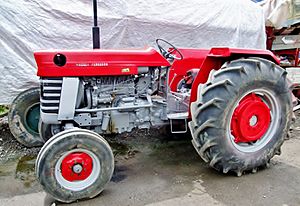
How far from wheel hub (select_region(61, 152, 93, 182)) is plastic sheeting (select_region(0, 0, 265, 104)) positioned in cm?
196

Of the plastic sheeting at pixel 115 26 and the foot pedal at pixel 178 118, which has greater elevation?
the plastic sheeting at pixel 115 26

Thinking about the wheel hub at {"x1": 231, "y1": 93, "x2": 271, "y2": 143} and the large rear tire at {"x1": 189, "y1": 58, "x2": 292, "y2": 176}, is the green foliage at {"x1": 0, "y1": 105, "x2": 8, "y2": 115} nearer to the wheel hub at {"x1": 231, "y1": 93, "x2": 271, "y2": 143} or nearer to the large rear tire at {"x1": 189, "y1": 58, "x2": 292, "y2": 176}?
the large rear tire at {"x1": 189, "y1": 58, "x2": 292, "y2": 176}

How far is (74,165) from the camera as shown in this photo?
2.45 metres

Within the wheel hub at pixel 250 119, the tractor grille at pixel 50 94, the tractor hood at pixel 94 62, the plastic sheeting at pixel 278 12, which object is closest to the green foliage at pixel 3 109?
the tractor grille at pixel 50 94

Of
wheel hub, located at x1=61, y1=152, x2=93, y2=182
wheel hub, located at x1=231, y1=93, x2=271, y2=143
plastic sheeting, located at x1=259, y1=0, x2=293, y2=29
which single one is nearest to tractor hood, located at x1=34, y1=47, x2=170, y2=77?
wheel hub, located at x1=61, y1=152, x2=93, y2=182

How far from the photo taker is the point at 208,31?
196 inches

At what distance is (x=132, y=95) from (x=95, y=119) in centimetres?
43

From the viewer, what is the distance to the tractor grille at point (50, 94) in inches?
106

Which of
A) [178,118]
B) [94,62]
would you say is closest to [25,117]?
[94,62]

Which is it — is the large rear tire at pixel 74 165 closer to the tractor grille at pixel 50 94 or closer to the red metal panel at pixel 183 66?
the tractor grille at pixel 50 94

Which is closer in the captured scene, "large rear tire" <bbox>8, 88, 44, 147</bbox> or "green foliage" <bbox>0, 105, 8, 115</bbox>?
"large rear tire" <bbox>8, 88, 44, 147</bbox>

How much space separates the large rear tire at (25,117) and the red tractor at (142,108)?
2.07 feet

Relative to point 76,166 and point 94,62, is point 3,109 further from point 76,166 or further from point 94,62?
point 76,166

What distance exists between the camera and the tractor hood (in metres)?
2.62
